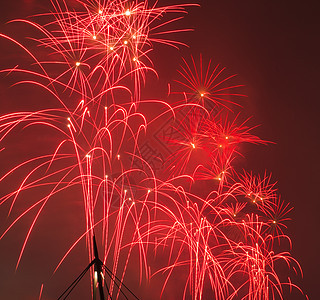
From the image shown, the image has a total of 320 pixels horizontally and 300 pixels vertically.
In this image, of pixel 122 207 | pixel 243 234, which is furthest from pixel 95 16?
pixel 243 234

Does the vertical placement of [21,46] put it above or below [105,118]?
above

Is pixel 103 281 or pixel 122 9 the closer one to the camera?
pixel 103 281

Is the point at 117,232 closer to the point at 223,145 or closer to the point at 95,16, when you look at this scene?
the point at 223,145

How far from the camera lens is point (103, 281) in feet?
24.8

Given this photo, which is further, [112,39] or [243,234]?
[243,234]

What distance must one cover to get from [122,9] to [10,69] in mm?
2402

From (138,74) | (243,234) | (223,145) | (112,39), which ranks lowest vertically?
(243,234)

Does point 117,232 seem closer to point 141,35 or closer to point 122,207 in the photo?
point 122,207

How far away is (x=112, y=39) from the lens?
9.70m

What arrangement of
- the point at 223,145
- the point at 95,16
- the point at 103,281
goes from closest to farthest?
the point at 103,281
the point at 95,16
the point at 223,145

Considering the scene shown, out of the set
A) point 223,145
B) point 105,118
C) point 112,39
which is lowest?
point 223,145

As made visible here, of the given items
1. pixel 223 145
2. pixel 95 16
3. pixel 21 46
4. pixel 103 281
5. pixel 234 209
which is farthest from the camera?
pixel 234 209

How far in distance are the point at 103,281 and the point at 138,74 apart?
4.36m

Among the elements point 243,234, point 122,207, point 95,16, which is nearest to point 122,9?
point 95,16
